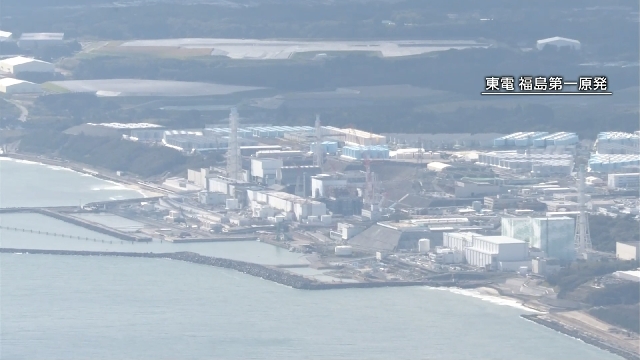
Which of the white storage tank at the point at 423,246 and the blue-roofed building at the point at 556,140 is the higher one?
the blue-roofed building at the point at 556,140

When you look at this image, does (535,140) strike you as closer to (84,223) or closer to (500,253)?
(84,223)

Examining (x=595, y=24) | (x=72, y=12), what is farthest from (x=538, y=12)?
(x=72, y=12)

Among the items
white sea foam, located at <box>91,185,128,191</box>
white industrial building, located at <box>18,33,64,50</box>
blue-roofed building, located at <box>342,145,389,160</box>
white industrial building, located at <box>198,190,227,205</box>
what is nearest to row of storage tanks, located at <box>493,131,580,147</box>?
blue-roofed building, located at <box>342,145,389,160</box>

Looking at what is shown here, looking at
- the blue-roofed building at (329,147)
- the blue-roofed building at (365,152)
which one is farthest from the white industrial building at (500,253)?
the blue-roofed building at (329,147)

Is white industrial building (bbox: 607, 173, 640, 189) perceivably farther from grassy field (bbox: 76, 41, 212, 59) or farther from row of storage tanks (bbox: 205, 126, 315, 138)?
grassy field (bbox: 76, 41, 212, 59)

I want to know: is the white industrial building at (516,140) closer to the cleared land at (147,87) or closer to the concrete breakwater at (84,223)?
the cleared land at (147,87)
